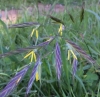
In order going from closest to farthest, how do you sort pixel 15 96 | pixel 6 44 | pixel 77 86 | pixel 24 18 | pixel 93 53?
pixel 15 96, pixel 77 86, pixel 93 53, pixel 6 44, pixel 24 18

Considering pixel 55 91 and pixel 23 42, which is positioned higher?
pixel 23 42

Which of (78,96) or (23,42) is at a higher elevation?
(23,42)

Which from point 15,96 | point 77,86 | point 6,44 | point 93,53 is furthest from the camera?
point 6,44

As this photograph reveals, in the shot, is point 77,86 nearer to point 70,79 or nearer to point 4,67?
point 70,79

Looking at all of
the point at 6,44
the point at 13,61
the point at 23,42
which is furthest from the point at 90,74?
the point at 6,44

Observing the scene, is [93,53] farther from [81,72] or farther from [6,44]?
[6,44]

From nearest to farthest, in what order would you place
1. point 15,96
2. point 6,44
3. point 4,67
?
point 15,96
point 4,67
point 6,44

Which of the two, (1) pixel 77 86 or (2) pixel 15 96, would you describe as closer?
(2) pixel 15 96

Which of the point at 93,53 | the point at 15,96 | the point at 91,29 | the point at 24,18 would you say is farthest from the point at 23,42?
the point at 24,18

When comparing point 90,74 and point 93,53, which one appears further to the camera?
point 93,53
